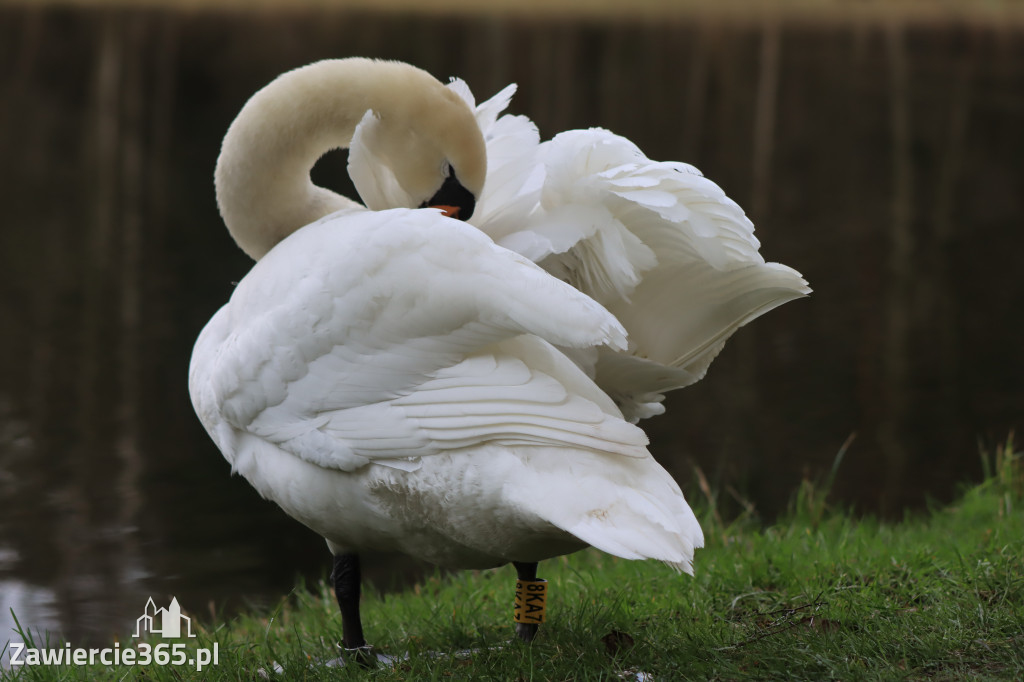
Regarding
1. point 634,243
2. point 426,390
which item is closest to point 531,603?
point 426,390

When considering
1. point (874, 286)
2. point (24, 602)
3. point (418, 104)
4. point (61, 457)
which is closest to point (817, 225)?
point (874, 286)

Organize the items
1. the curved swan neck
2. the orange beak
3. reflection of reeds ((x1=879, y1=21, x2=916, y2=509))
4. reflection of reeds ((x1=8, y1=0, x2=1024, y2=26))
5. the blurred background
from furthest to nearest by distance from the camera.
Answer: reflection of reeds ((x1=8, y1=0, x2=1024, y2=26)) → reflection of reeds ((x1=879, y1=21, x2=916, y2=509)) → the blurred background → the curved swan neck → the orange beak

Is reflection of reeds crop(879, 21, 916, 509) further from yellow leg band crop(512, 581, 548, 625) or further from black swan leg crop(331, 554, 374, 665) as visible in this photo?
black swan leg crop(331, 554, 374, 665)

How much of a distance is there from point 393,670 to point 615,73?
23230mm

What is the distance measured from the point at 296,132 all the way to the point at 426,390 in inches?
46.8

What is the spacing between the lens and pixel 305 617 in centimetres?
498

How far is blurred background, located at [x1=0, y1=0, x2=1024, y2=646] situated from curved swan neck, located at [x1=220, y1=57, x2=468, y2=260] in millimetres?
2088

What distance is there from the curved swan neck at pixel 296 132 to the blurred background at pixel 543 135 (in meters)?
2.09

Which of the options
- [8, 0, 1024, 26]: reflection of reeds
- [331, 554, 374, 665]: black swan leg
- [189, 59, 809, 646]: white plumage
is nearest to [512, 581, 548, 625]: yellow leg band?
[189, 59, 809, 646]: white plumage

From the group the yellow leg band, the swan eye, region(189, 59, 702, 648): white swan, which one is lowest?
the yellow leg band

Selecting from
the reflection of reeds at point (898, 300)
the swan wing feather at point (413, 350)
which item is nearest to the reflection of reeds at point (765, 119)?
the reflection of reeds at point (898, 300)

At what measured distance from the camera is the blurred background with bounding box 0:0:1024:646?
7.52m

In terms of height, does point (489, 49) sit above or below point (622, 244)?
above

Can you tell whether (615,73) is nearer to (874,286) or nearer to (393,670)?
(874,286)
